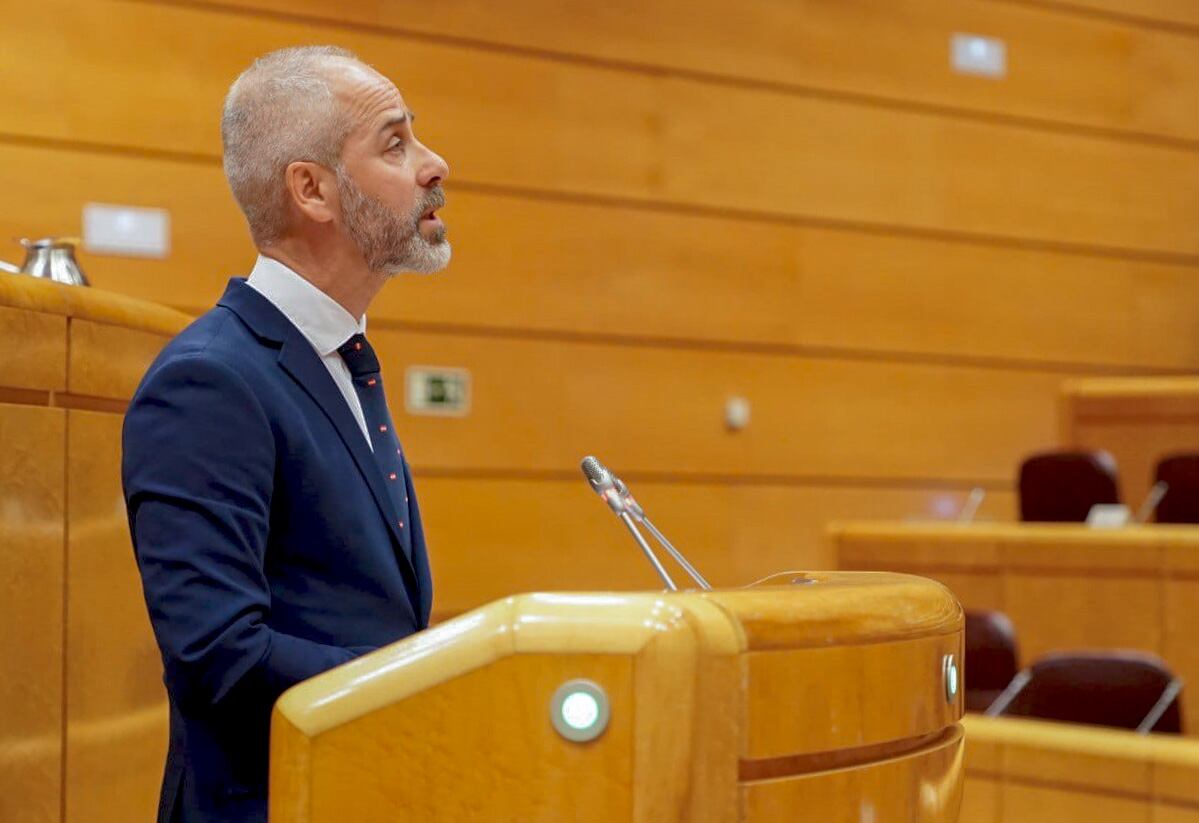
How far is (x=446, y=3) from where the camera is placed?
12.5 feet

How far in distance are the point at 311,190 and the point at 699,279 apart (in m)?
3.11

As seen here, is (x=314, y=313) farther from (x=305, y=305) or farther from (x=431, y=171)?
(x=431, y=171)

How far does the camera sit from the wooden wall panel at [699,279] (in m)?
3.47

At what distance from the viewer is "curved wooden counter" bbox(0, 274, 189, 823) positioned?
1.48 metres

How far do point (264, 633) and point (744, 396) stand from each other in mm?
3368

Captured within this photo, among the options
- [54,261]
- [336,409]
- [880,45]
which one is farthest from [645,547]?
[880,45]

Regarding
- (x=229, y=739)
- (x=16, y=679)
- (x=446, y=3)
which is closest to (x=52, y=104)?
(x=446, y=3)

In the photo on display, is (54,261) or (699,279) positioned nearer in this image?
(54,261)

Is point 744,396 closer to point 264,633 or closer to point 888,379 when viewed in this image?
point 888,379

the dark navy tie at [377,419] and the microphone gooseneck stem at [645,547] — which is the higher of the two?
the dark navy tie at [377,419]

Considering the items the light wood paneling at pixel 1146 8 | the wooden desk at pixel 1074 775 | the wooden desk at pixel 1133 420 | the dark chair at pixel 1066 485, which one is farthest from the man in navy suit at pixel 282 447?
the light wood paneling at pixel 1146 8

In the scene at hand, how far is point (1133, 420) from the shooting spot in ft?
14.8

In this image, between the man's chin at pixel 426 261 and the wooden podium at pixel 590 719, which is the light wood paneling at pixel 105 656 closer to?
the man's chin at pixel 426 261

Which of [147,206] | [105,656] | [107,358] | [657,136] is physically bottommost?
[105,656]
